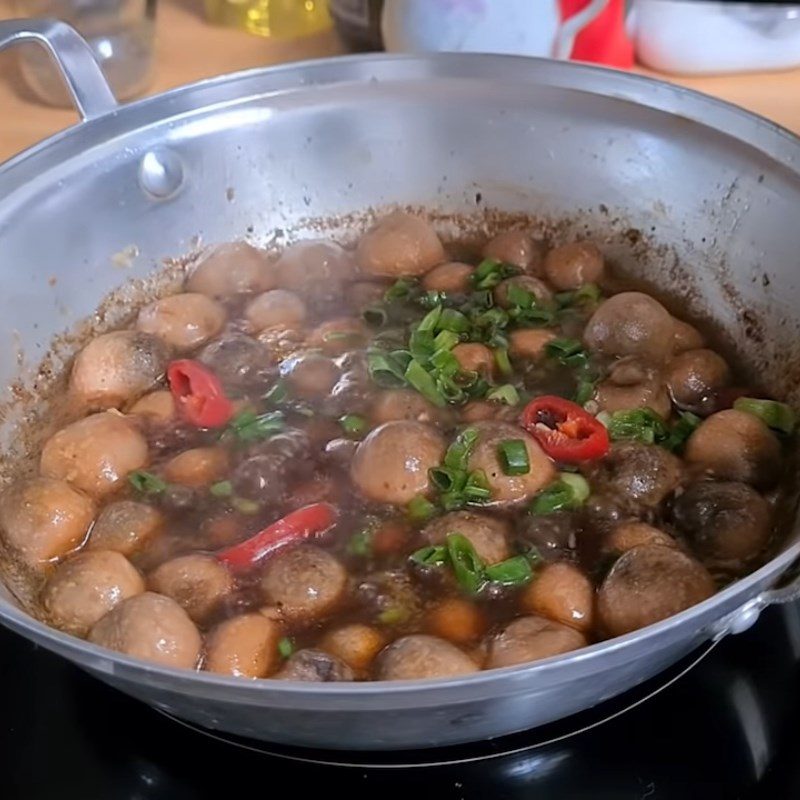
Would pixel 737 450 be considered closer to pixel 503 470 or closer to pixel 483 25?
pixel 503 470

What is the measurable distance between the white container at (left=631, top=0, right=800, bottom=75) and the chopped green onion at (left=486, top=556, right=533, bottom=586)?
38.7 inches

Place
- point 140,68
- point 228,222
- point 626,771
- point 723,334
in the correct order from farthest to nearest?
point 140,68 → point 228,222 → point 723,334 → point 626,771

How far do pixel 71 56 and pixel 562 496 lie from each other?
2.40 feet

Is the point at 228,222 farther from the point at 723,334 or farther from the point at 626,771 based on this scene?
the point at 626,771

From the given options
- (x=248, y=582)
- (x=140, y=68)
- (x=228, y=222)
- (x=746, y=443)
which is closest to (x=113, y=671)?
(x=248, y=582)

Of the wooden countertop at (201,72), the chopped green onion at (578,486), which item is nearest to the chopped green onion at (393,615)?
the chopped green onion at (578,486)

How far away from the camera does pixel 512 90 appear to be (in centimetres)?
134

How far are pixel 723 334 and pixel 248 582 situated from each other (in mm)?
675

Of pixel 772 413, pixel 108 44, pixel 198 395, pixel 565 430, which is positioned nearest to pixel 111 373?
pixel 198 395

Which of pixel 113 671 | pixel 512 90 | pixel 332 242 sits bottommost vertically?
pixel 332 242

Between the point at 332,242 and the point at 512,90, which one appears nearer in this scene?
the point at 512,90

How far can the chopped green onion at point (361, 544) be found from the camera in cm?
106

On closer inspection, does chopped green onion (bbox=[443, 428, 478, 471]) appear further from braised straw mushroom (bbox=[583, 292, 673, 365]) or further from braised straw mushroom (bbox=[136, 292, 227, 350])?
braised straw mushroom (bbox=[136, 292, 227, 350])

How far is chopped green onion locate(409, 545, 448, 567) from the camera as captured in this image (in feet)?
3.39
